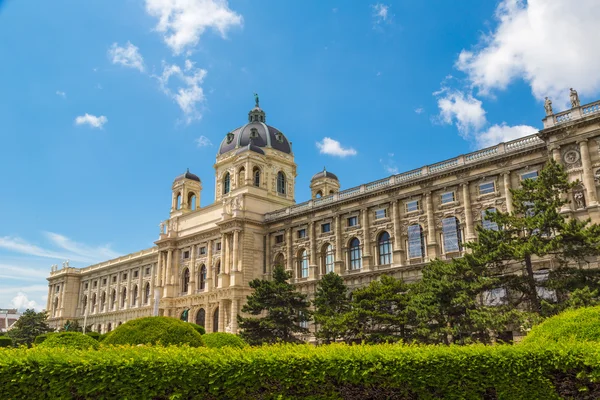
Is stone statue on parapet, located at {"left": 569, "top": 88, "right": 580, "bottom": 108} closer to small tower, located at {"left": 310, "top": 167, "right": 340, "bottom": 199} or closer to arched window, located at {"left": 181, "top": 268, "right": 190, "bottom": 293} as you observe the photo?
small tower, located at {"left": 310, "top": 167, "right": 340, "bottom": 199}

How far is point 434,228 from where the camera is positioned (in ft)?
134

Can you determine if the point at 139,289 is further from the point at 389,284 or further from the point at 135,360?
the point at 135,360

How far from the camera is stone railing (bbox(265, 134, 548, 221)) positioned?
3688cm

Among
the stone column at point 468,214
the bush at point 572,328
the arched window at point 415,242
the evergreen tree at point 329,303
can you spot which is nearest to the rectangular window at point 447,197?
the stone column at point 468,214

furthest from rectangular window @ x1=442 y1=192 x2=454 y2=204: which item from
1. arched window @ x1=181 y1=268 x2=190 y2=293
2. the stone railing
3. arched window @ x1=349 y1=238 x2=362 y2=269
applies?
arched window @ x1=181 y1=268 x2=190 y2=293

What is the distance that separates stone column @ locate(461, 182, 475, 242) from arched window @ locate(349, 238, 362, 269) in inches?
425

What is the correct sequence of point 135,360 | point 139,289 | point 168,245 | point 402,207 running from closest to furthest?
point 135,360
point 402,207
point 168,245
point 139,289

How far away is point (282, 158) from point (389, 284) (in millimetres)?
33714

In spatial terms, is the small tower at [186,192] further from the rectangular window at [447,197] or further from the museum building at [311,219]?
the rectangular window at [447,197]

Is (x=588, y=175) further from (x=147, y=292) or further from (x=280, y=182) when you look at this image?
(x=147, y=292)

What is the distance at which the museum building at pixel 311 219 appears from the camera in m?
35.3

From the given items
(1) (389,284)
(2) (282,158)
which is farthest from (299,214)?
(1) (389,284)

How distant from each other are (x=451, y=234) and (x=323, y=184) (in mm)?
30573

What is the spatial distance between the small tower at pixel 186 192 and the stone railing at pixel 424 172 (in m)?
17.2
